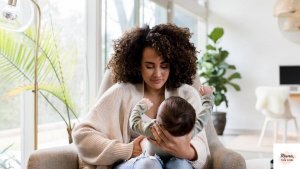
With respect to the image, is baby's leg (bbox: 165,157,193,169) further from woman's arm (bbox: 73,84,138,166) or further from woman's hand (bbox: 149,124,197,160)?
woman's arm (bbox: 73,84,138,166)

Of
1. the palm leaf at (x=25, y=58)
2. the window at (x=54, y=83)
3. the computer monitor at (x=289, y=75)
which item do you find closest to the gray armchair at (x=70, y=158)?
the palm leaf at (x=25, y=58)

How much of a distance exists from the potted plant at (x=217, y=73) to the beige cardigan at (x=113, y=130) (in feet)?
14.0

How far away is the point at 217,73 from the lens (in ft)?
20.0

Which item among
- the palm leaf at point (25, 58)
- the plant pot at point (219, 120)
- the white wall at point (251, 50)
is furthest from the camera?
the white wall at point (251, 50)

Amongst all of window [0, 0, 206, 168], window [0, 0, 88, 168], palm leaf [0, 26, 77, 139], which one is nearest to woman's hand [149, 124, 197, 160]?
palm leaf [0, 26, 77, 139]

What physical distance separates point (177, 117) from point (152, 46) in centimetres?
49

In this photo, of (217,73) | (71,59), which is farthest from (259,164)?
(217,73)

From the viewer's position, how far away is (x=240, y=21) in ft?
21.5

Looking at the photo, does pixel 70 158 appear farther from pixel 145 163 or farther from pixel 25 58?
pixel 25 58

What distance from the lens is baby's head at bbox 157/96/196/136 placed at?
4.17ft

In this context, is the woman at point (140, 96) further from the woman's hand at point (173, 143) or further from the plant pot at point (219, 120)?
the plant pot at point (219, 120)

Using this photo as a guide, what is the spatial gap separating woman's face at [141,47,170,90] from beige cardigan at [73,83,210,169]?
91 mm

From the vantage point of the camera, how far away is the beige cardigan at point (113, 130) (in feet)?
4.91

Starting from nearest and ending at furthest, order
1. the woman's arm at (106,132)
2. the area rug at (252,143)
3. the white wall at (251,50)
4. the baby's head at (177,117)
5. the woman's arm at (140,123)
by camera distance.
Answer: the baby's head at (177,117)
the woman's arm at (140,123)
the woman's arm at (106,132)
the area rug at (252,143)
the white wall at (251,50)
